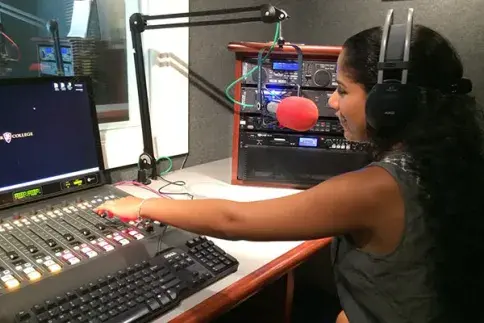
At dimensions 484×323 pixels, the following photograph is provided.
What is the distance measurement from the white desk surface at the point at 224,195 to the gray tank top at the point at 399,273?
213mm

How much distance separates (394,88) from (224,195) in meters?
0.71

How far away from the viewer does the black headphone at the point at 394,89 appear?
735mm

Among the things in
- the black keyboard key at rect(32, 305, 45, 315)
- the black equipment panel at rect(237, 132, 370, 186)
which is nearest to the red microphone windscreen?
the black equipment panel at rect(237, 132, 370, 186)

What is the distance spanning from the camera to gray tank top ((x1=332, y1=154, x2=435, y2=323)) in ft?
2.46

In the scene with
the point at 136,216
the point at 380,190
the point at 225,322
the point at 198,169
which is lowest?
the point at 225,322

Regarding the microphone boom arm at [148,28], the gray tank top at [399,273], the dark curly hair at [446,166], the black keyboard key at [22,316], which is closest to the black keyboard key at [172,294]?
the black keyboard key at [22,316]

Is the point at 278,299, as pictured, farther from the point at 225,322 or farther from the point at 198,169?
the point at 198,169

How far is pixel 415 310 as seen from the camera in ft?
2.55

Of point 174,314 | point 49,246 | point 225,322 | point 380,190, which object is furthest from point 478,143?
point 225,322

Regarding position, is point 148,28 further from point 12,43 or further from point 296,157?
point 296,157

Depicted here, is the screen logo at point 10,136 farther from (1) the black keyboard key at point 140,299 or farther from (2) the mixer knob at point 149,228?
(1) the black keyboard key at point 140,299

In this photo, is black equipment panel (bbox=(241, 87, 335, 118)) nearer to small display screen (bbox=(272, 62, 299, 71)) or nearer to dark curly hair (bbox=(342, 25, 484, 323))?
small display screen (bbox=(272, 62, 299, 71))

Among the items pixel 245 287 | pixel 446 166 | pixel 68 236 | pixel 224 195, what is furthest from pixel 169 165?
pixel 446 166

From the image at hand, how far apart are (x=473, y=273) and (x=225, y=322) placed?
3.19 ft
